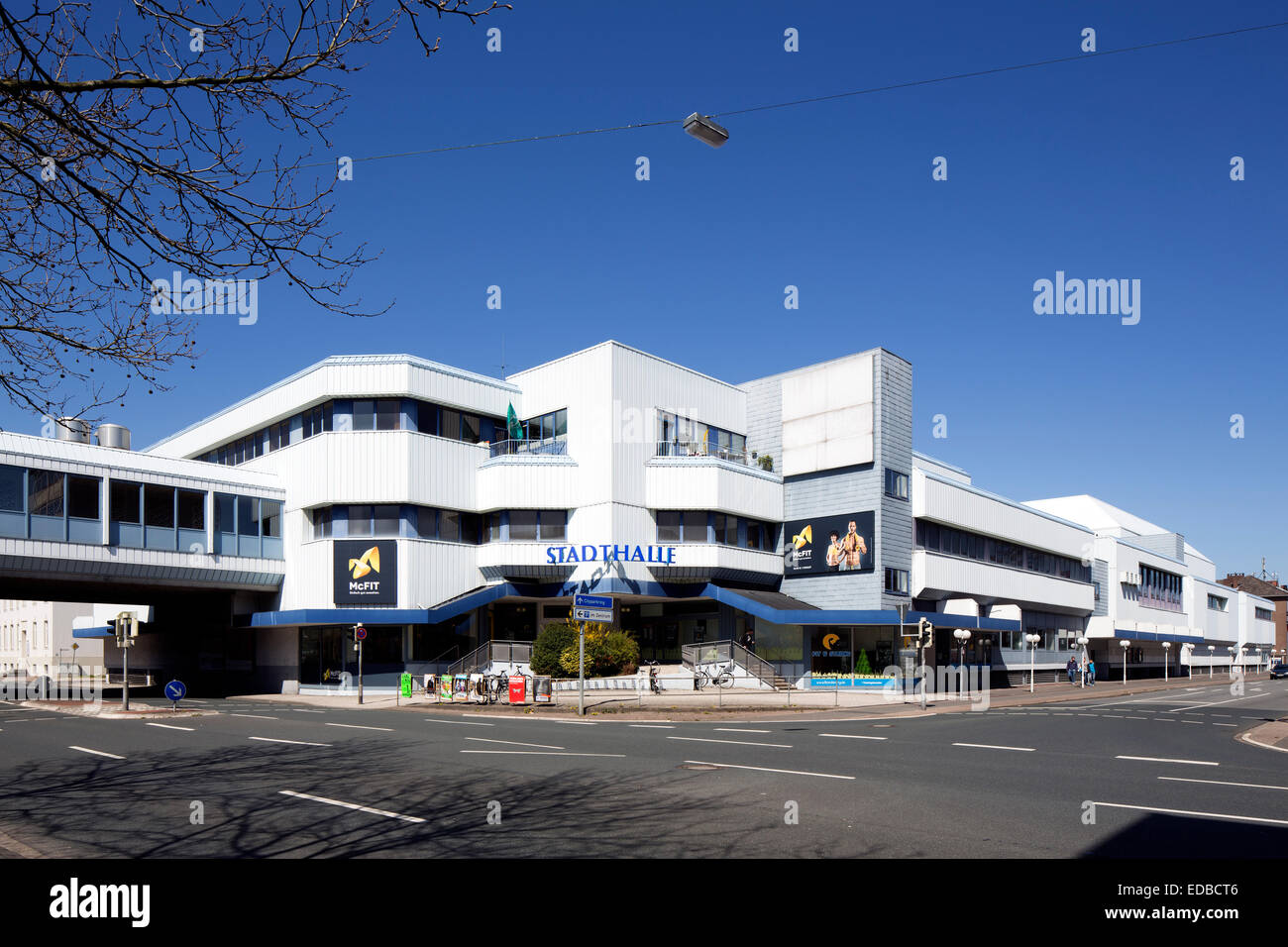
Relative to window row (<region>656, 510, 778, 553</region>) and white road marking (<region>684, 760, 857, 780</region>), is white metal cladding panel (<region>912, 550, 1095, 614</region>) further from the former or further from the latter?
white road marking (<region>684, 760, 857, 780</region>)

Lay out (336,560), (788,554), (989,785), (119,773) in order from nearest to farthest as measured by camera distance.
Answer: (989,785) < (119,773) < (336,560) < (788,554)

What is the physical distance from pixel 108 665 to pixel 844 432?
48550 millimetres

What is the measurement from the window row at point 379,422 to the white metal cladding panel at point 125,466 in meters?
2.66

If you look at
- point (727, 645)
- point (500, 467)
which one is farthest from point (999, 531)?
point (500, 467)

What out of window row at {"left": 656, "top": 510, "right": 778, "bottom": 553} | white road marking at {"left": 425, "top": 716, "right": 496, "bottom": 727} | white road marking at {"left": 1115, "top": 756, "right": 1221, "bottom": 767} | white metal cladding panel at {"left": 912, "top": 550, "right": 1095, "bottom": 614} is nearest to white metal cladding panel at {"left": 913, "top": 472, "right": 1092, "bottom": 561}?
white metal cladding panel at {"left": 912, "top": 550, "right": 1095, "bottom": 614}

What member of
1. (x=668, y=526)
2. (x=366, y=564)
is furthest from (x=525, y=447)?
(x=366, y=564)

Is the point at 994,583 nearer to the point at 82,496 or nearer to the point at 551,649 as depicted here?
the point at 551,649

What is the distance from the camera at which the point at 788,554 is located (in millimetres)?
44344

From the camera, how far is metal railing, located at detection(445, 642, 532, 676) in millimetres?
38438

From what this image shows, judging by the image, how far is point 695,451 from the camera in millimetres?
43094

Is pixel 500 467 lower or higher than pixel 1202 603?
higher

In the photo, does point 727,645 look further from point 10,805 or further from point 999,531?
point 10,805

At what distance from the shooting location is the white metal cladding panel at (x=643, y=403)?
40250 millimetres

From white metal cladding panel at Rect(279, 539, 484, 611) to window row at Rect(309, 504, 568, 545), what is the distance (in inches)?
20.1
